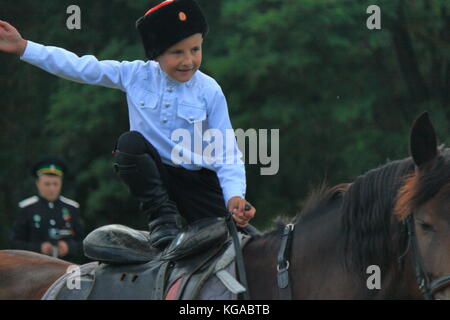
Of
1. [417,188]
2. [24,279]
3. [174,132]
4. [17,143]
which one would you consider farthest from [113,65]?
[17,143]

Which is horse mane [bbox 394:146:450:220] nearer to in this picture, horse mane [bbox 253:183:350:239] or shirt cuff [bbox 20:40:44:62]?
horse mane [bbox 253:183:350:239]

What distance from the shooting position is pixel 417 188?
10.8 ft

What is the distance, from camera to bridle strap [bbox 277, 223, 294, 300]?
3.54 m

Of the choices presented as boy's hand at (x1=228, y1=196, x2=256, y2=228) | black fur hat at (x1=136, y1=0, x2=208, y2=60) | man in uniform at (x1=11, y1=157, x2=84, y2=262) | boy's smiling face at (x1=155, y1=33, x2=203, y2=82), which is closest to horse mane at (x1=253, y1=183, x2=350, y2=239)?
boy's hand at (x1=228, y1=196, x2=256, y2=228)

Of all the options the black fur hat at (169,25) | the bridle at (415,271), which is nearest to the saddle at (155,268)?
the bridle at (415,271)

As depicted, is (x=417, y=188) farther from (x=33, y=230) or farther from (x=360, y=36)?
(x=360, y=36)

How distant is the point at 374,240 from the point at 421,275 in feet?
0.86

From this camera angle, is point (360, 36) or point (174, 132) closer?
point (174, 132)

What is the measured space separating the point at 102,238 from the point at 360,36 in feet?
24.2

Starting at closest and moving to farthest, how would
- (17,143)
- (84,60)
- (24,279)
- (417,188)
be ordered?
(417,188) < (84,60) < (24,279) < (17,143)

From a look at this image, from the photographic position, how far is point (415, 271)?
3.27m

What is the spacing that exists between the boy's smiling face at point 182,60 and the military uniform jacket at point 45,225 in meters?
4.94

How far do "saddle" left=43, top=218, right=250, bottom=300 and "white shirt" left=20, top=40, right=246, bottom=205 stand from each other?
278 millimetres
